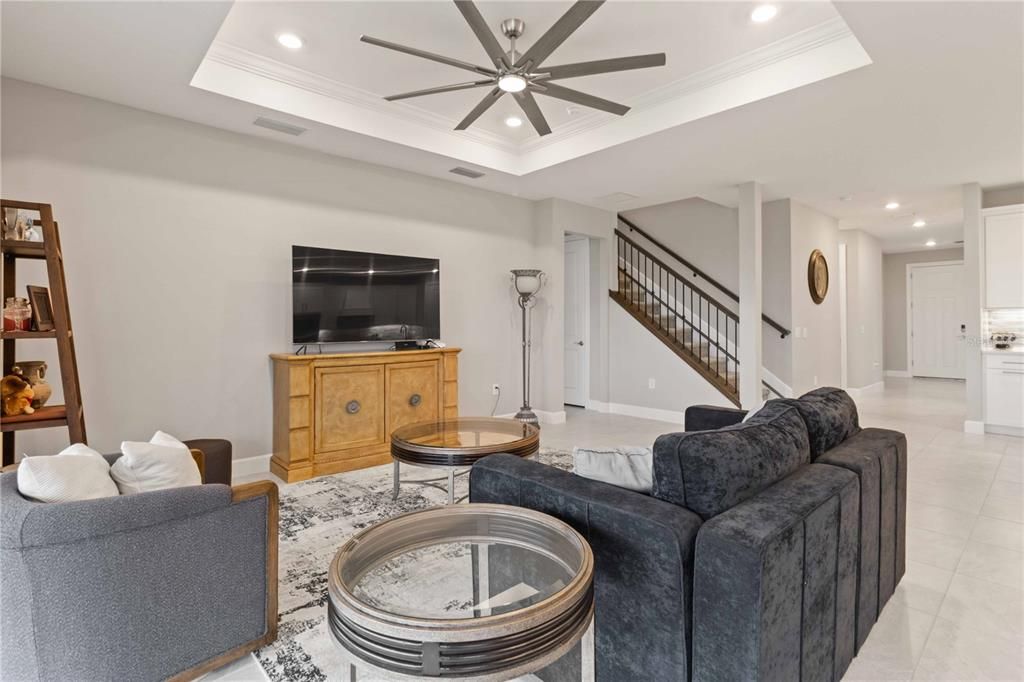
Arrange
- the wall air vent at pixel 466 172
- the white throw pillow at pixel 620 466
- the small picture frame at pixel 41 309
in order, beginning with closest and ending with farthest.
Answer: the white throw pillow at pixel 620 466
the small picture frame at pixel 41 309
the wall air vent at pixel 466 172

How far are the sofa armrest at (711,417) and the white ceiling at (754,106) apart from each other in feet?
6.78

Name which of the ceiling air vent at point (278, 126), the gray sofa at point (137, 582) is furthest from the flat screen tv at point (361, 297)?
the gray sofa at point (137, 582)

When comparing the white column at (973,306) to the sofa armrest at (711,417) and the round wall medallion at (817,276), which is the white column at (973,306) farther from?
the sofa armrest at (711,417)

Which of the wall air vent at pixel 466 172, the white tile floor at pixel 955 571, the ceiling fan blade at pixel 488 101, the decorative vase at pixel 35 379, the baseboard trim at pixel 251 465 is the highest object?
the wall air vent at pixel 466 172

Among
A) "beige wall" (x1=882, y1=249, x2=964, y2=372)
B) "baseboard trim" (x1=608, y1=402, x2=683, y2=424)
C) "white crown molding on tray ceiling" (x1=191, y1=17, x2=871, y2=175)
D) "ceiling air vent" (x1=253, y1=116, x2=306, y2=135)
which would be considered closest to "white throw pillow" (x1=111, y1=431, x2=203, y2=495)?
"white crown molding on tray ceiling" (x1=191, y1=17, x2=871, y2=175)

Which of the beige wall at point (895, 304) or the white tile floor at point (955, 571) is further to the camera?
the beige wall at point (895, 304)

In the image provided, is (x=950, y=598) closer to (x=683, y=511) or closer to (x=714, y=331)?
(x=683, y=511)

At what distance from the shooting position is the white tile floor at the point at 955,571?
5.89 feet

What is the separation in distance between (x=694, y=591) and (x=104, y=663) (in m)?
1.65

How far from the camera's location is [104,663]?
1.47 metres

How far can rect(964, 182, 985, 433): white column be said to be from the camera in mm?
5363

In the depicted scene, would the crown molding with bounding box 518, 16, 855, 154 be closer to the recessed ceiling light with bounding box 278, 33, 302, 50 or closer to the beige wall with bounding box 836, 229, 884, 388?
the recessed ceiling light with bounding box 278, 33, 302, 50

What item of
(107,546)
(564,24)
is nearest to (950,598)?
(564,24)

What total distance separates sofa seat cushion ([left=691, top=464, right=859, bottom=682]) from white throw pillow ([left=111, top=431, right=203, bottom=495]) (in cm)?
167
